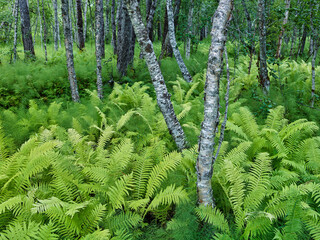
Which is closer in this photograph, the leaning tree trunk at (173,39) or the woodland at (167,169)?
the woodland at (167,169)

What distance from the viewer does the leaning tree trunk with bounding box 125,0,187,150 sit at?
3492 millimetres

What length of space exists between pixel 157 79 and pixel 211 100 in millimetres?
1612

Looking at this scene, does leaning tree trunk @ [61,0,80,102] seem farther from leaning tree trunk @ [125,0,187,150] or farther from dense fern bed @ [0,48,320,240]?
leaning tree trunk @ [125,0,187,150]

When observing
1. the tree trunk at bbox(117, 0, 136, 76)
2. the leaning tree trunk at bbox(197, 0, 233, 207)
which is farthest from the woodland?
the tree trunk at bbox(117, 0, 136, 76)

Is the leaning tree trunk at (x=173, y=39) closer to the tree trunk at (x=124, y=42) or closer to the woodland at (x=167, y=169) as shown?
the tree trunk at (x=124, y=42)

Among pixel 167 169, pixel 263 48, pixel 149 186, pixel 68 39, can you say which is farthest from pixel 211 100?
pixel 68 39

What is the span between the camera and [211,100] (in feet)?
7.65

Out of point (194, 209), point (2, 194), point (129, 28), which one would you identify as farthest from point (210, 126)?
point (129, 28)

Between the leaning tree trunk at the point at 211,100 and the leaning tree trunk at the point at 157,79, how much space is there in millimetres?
1383

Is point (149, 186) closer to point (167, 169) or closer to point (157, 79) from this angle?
point (167, 169)

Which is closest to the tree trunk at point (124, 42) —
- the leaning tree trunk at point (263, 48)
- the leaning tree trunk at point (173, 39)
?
the leaning tree trunk at point (173, 39)

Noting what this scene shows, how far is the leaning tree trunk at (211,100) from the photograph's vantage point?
2.20 metres

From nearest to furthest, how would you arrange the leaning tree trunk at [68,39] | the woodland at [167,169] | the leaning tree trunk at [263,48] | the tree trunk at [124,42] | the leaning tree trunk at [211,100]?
the leaning tree trunk at [211,100], the woodland at [167,169], the leaning tree trunk at [68,39], the leaning tree trunk at [263,48], the tree trunk at [124,42]

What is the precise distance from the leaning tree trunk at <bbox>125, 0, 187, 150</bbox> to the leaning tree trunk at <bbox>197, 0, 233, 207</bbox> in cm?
138
